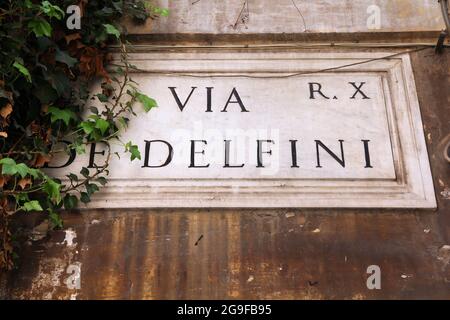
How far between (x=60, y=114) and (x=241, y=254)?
1501 millimetres

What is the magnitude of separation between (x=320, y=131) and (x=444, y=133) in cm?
85

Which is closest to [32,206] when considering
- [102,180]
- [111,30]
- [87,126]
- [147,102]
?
[102,180]

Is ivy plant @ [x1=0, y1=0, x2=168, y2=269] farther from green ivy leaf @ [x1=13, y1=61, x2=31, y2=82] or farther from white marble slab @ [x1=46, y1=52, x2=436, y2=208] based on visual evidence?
white marble slab @ [x1=46, y1=52, x2=436, y2=208]

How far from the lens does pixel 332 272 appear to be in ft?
13.9

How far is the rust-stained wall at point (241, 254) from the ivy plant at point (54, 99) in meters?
0.22

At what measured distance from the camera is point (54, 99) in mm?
4621

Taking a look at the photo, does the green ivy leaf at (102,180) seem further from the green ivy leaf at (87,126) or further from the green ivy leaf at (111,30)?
the green ivy leaf at (111,30)

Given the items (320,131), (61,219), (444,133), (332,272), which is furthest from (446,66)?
(61,219)

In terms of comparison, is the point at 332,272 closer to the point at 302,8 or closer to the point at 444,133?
the point at 444,133

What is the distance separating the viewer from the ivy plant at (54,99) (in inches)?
170

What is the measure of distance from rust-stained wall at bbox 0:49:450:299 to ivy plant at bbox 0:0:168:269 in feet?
0.71

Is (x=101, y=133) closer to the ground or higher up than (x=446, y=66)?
closer to the ground

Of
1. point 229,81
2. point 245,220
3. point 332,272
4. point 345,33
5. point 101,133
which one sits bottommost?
point 332,272

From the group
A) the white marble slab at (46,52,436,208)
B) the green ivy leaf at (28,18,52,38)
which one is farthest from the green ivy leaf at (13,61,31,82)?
the white marble slab at (46,52,436,208)
